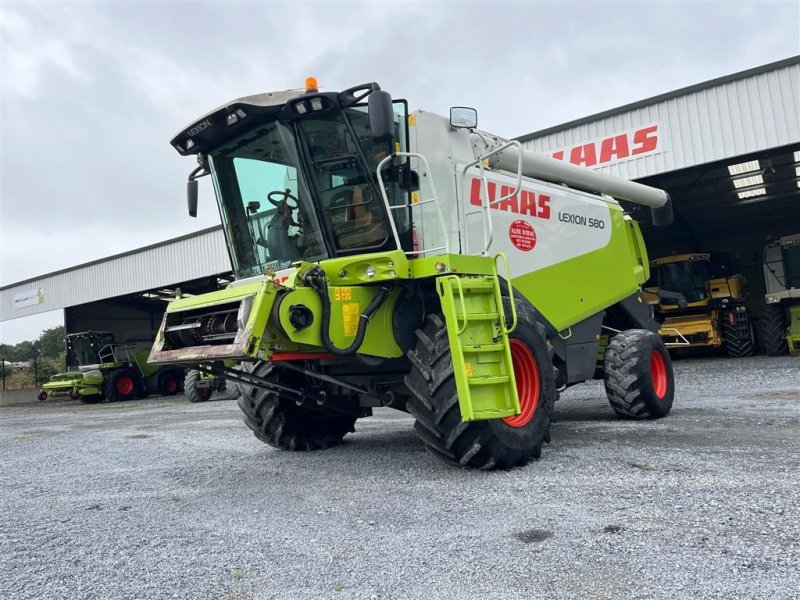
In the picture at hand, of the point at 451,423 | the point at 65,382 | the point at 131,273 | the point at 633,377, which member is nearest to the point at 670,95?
the point at 633,377

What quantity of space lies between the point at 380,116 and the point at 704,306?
1481 cm

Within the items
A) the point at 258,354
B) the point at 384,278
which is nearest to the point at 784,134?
the point at 384,278

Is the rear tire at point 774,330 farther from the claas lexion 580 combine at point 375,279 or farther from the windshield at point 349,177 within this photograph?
the windshield at point 349,177

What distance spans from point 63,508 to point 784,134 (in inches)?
502

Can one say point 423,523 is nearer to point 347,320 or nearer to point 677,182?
point 347,320

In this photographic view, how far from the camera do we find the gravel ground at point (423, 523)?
107 inches

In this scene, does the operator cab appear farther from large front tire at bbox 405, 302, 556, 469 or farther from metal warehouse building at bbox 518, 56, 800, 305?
metal warehouse building at bbox 518, 56, 800, 305

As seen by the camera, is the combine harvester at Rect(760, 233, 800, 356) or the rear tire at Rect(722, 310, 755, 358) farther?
the rear tire at Rect(722, 310, 755, 358)

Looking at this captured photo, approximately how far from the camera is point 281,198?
17.5ft

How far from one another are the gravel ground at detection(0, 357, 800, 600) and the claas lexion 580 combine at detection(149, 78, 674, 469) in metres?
0.53

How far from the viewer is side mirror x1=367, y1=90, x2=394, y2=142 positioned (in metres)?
4.44

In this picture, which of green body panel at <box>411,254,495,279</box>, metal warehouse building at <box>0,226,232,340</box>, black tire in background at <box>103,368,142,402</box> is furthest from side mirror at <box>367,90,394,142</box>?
black tire in background at <box>103,368,142,402</box>

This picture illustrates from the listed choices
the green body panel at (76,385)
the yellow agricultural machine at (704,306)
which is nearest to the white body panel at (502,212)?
the yellow agricultural machine at (704,306)

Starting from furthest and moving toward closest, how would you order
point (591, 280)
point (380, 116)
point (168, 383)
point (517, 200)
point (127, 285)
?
1. point (168, 383)
2. point (127, 285)
3. point (591, 280)
4. point (517, 200)
5. point (380, 116)
